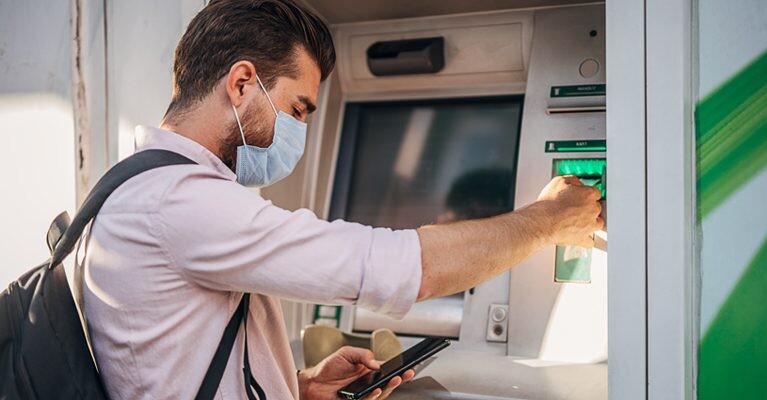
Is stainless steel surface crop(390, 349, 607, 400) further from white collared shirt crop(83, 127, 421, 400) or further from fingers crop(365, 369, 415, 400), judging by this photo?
white collared shirt crop(83, 127, 421, 400)

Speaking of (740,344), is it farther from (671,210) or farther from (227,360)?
(227,360)

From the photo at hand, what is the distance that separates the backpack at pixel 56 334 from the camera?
1.00 m

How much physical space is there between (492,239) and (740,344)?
43 cm

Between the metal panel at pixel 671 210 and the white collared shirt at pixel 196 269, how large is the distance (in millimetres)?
404

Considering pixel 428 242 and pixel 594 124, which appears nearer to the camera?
pixel 428 242

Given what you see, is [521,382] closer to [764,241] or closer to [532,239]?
[532,239]

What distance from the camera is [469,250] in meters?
1.12

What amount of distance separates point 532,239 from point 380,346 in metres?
0.62

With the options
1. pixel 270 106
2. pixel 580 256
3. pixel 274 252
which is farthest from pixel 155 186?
pixel 580 256

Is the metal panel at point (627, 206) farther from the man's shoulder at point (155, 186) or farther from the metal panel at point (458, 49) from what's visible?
the metal panel at point (458, 49)

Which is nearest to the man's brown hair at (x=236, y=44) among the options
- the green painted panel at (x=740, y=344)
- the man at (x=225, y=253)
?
the man at (x=225, y=253)

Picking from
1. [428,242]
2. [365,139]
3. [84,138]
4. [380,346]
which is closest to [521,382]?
[380,346]

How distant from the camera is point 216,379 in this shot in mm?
1070

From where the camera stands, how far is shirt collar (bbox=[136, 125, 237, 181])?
1.17 metres
